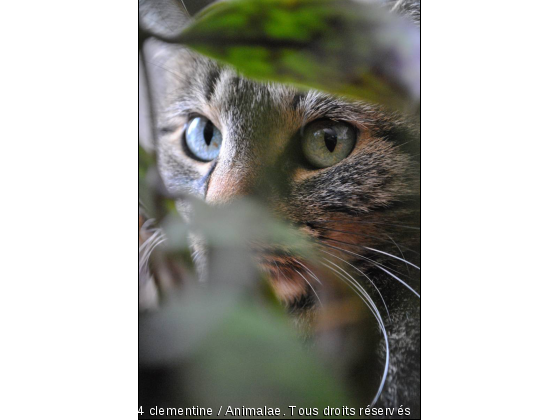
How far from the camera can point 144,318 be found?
3.23 feet

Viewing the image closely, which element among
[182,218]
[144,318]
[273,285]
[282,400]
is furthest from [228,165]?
[282,400]

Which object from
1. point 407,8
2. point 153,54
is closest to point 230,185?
point 153,54

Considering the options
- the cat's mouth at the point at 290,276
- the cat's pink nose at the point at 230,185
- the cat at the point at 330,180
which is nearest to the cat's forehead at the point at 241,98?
the cat at the point at 330,180

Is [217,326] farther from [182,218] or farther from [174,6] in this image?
[174,6]

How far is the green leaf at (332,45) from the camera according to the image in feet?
3.03

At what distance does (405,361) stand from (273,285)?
33 cm

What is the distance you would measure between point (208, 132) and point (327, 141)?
0.27 m

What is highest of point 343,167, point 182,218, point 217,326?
point 343,167

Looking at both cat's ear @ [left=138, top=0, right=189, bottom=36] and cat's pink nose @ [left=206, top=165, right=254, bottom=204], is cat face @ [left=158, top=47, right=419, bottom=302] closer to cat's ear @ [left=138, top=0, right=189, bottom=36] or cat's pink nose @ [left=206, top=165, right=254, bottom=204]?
cat's pink nose @ [left=206, top=165, right=254, bottom=204]

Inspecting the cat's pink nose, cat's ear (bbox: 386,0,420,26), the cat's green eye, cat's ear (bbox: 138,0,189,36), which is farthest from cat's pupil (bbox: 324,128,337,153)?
cat's ear (bbox: 138,0,189,36)

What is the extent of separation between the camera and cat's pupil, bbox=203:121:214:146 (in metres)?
0.97

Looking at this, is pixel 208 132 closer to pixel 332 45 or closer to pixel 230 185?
pixel 230 185

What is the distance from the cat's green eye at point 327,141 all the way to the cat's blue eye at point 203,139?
0.66 feet

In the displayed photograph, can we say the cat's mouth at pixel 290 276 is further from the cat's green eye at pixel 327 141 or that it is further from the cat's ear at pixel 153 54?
the cat's ear at pixel 153 54
